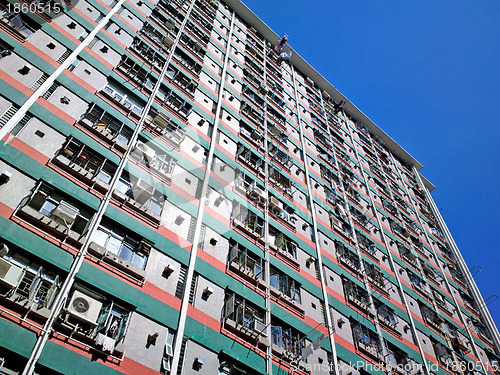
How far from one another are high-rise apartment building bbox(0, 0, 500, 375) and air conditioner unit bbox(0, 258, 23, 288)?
35mm

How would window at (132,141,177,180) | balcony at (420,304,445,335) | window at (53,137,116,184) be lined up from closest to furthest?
window at (53,137,116,184) → window at (132,141,177,180) → balcony at (420,304,445,335)

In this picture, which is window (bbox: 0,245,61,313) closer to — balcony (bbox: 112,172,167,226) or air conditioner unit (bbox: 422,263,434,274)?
balcony (bbox: 112,172,167,226)

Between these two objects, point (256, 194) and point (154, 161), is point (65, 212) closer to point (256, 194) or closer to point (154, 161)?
point (154, 161)

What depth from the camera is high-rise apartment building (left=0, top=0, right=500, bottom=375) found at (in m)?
12.9

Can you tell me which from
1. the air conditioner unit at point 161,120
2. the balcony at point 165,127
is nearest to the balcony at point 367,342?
the balcony at point 165,127

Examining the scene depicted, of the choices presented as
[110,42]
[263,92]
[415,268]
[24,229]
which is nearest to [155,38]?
[110,42]

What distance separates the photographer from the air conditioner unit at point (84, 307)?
12172 mm

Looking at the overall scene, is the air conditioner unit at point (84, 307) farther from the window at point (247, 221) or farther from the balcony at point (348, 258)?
the balcony at point (348, 258)

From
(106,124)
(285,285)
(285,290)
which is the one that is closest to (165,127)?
(106,124)

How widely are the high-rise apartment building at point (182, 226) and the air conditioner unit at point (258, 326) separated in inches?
3.1

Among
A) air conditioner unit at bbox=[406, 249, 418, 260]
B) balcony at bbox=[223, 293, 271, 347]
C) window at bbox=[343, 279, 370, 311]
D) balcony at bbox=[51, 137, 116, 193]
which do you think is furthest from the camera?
air conditioner unit at bbox=[406, 249, 418, 260]

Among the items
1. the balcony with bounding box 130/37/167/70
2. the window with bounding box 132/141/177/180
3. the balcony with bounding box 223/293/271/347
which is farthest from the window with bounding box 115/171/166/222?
the balcony with bounding box 130/37/167/70

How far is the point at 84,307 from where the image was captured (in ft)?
41.0

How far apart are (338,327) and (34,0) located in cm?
2221
